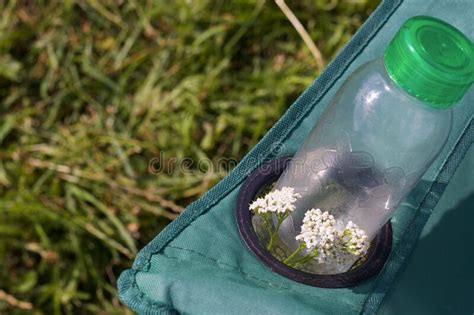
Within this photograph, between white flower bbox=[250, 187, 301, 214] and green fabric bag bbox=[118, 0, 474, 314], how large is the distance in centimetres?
5

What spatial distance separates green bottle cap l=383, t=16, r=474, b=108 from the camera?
26.1 inches

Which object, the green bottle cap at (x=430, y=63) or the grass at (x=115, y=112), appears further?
the grass at (x=115, y=112)

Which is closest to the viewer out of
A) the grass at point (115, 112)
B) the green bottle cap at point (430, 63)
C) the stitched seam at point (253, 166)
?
the green bottle cap at point (430, 63)

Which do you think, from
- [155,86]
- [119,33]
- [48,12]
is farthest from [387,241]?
[48,12]

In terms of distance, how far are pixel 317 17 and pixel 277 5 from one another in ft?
0.35

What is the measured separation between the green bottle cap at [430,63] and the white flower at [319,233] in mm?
194

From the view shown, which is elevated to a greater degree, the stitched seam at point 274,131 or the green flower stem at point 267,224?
the stitched seam at point 274,131

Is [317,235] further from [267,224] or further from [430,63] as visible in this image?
[430,63]

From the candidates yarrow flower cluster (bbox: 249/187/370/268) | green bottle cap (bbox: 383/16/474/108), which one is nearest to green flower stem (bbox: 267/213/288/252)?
yarrow flower cluster (bbox: 249/187/370/268)

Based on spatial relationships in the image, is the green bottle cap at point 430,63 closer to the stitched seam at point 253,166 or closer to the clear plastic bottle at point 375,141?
the clear plastic bottle at point 375,141

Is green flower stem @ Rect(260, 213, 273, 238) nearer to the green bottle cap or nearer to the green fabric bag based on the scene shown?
the green fabric bag

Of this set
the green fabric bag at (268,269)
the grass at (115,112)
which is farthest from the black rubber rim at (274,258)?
the grass at (115,112)

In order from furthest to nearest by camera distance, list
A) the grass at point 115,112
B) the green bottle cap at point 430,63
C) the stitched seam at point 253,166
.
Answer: the grass at point 115,112, the stitched seam at point 253,166, the green bottle cap at point 430,63

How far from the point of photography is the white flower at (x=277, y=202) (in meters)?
0.80
